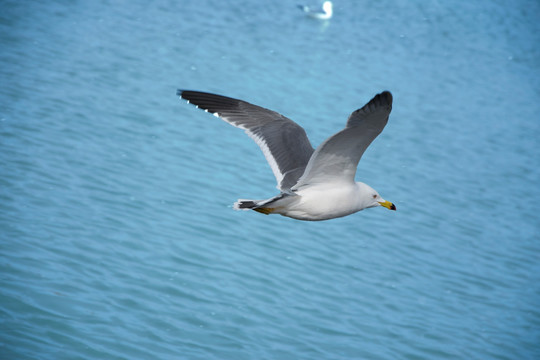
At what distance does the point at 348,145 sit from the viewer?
196 inches

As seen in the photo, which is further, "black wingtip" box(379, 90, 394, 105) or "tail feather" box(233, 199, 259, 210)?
"tail feather" box(233, 199, 259, 210)

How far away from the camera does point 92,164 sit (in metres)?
9.19

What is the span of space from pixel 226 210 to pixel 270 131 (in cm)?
309

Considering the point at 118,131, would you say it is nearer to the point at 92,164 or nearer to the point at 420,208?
the point at 92,164

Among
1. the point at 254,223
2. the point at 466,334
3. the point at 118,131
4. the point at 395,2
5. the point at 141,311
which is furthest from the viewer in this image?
the point at 395,2

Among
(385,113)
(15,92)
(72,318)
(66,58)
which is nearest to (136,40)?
(66,58)

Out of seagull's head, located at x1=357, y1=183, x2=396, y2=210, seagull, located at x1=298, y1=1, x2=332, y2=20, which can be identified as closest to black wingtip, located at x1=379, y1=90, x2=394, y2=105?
seagull's head, located at x1=357, y1=183, x2=396, y2=210

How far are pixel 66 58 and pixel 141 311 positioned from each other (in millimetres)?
6914

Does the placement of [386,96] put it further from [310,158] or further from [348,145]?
[310,158]

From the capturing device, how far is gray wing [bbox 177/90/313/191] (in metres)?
5.80

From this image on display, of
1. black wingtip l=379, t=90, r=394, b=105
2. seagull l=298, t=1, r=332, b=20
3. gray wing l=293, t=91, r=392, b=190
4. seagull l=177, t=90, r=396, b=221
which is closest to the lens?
black wingtip l=379, t=90, r=394, b=105

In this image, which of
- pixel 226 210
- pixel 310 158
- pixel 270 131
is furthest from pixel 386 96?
pixel 226 210

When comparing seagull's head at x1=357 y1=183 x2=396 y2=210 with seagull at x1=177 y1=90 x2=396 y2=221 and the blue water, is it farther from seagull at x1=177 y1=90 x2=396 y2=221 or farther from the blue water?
the blue water

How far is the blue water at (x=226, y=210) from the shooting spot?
675 centimetres
